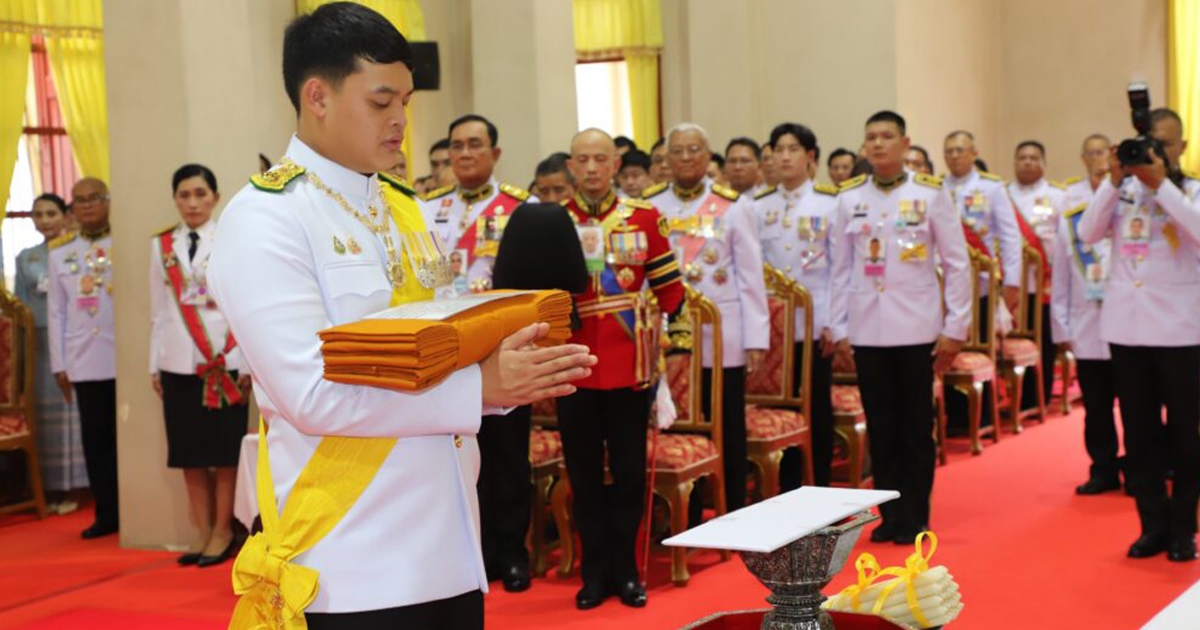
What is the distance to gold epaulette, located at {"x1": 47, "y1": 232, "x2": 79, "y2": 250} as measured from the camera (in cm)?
636

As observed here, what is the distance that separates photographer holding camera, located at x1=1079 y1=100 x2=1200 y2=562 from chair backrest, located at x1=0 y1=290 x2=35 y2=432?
Result: 188 inches

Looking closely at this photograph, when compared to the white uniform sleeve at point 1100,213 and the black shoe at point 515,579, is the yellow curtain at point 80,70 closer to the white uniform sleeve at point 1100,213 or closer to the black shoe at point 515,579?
the black shoe at point 515,579

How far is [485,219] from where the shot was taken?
197 inches

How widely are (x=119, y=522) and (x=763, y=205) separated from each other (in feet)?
11.0

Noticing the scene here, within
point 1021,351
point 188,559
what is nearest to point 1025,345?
point 1021,351

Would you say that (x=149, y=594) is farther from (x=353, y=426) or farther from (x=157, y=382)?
(x=353, y=426)

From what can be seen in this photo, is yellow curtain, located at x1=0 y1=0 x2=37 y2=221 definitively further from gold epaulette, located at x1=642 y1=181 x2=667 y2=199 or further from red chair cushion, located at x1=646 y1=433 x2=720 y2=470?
red chair cushion, located at x1=646 y1=433 x2=720 y2=470

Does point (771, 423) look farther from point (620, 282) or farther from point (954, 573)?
point (620, 282)

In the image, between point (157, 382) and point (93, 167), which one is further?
point (93, 167)

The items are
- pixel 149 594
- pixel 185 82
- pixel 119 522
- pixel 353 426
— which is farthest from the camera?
pixel 119 522

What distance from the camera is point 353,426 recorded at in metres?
Answer: 1.63

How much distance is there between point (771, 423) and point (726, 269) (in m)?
0.66

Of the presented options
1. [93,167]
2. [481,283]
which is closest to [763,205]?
[481,283]

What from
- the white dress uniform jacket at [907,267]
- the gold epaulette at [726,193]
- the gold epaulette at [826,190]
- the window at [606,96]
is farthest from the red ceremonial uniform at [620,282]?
the window at [606,96]
